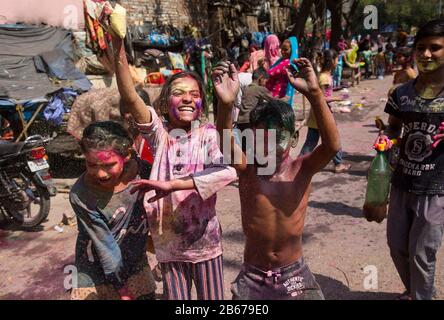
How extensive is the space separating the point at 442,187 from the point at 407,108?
504mm

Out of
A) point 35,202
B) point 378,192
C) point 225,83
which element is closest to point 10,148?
point 35,202

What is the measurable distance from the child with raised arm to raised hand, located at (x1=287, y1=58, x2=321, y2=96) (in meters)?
0.49

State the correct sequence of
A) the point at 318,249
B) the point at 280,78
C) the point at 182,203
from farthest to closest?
the point at 280,78 → the point at 318,249 → the point at 182,203

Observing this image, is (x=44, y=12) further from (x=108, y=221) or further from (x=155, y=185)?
(x=155, y=185)

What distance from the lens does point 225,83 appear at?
1.72m

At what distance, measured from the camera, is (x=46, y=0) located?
9305mm

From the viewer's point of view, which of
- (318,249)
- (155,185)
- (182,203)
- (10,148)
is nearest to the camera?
(155,185)

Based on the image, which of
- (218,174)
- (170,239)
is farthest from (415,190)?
(170,239)

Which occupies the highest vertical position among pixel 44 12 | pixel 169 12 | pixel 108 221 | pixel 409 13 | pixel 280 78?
pixel 44 12

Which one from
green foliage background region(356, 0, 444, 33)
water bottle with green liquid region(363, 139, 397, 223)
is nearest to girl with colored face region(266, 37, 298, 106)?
water bottle with green liquid region(363, 139, 397, 223)

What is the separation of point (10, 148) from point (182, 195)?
336 centimetres

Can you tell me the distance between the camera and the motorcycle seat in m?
4.48

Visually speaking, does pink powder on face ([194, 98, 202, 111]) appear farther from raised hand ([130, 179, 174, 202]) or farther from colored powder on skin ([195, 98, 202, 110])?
raised hand ([130, 179, 174, 202])

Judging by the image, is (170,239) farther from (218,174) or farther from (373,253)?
(373,253)
